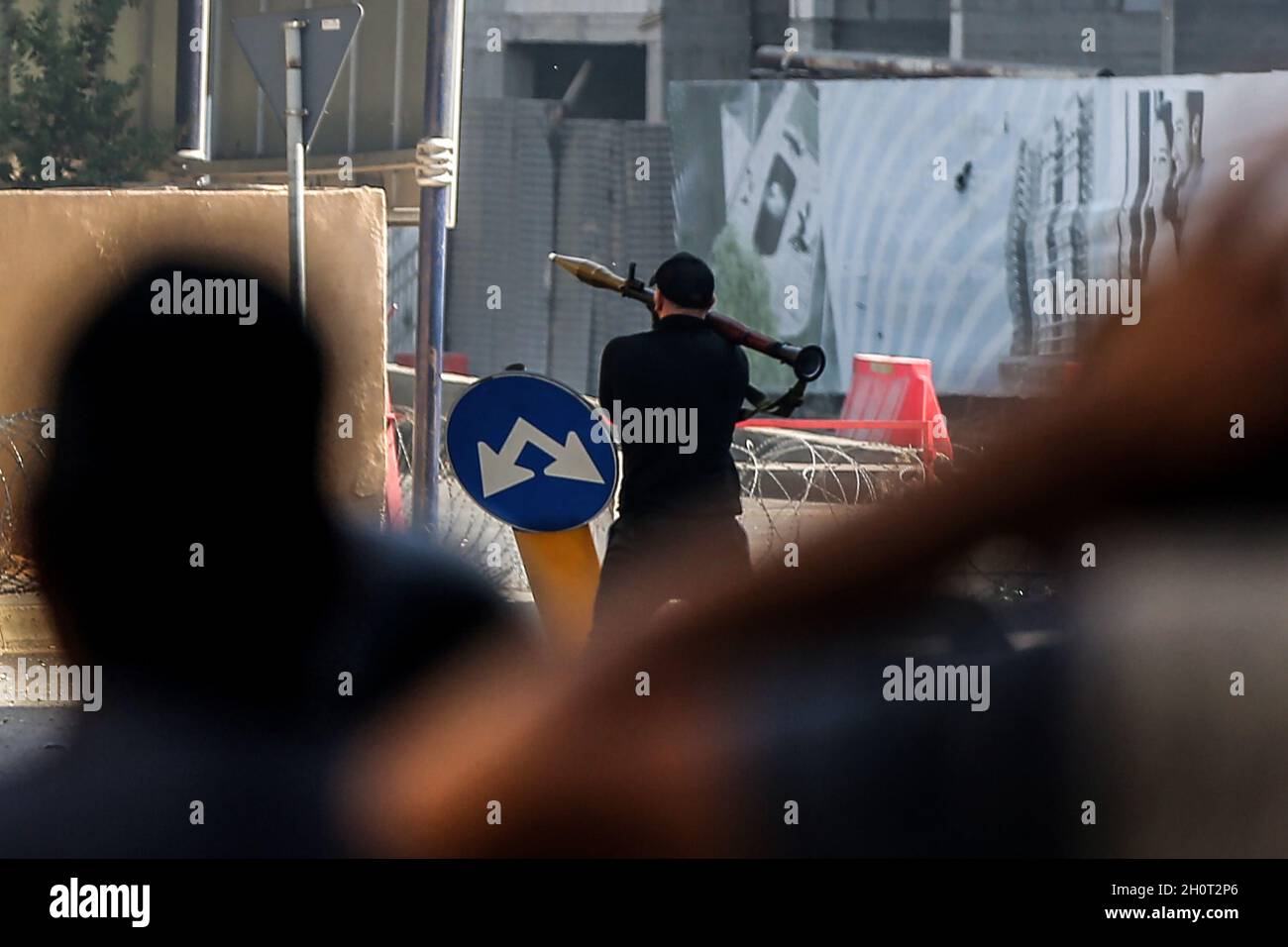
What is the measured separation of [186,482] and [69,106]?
180 inches

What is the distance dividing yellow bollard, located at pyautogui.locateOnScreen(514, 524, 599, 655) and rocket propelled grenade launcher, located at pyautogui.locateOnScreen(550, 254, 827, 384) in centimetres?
78

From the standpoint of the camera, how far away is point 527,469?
575cm

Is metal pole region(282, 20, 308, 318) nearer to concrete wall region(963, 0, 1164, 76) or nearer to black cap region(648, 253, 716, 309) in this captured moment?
black cap region(648, 253, 716, 309)

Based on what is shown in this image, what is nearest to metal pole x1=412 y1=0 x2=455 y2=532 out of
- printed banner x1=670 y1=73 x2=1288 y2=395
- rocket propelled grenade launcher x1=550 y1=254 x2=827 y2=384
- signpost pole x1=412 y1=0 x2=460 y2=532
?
signpost pole x1=412 y1=0 x2=460 y2=532

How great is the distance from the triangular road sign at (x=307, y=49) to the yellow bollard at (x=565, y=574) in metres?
1.96

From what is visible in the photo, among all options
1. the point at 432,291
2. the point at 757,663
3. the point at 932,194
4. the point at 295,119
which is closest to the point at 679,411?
the point at 757,663

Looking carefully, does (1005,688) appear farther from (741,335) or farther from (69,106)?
(69,106)

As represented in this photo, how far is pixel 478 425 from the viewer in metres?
5.77

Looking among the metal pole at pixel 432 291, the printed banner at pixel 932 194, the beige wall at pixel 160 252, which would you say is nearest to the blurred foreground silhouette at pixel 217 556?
the beige wall at pixel 160 252

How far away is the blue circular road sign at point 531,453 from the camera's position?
18.7 ft

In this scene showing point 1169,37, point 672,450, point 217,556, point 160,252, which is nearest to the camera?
point 672,450

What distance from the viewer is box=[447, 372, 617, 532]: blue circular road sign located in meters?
5.70
